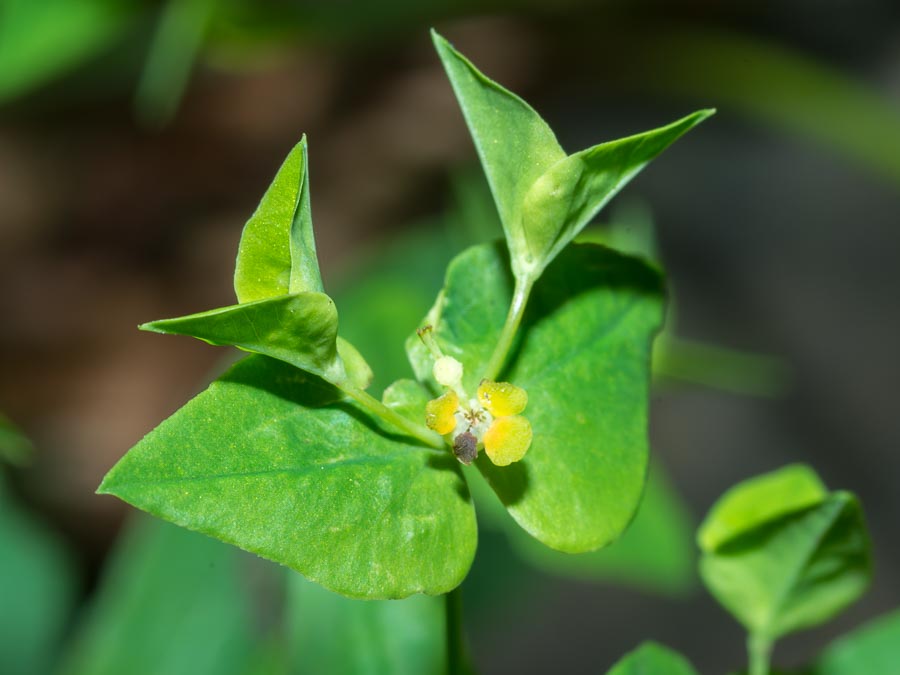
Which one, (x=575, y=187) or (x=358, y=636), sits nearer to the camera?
(x=575, y=187)

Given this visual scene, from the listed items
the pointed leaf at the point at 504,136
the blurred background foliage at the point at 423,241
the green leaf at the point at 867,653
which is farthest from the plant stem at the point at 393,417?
the blurred background foliage at the point at 423,241

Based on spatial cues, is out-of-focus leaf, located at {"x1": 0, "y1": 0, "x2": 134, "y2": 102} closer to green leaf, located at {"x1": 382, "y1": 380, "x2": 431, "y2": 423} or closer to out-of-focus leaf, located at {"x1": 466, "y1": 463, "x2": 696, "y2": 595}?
out-of-focus leaf, located at {"x1": 466, "y1": 463, "x2": 696, "y2": 595}

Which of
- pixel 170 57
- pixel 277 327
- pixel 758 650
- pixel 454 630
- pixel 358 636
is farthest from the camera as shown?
pixel 170 57

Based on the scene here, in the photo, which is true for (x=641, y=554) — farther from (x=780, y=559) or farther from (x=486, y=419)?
(x=486, y=419)

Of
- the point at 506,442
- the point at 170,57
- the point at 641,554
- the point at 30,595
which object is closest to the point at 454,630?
the point at 506,442

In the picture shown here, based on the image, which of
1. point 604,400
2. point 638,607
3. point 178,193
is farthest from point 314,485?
point 178,193

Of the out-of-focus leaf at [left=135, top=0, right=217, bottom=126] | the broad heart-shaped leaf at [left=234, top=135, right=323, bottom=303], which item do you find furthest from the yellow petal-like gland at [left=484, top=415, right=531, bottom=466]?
the out-of-focus leaf at [left=135, top=0, right=217, bottom=126]

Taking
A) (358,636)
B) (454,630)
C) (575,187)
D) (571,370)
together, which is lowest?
(358,636)
